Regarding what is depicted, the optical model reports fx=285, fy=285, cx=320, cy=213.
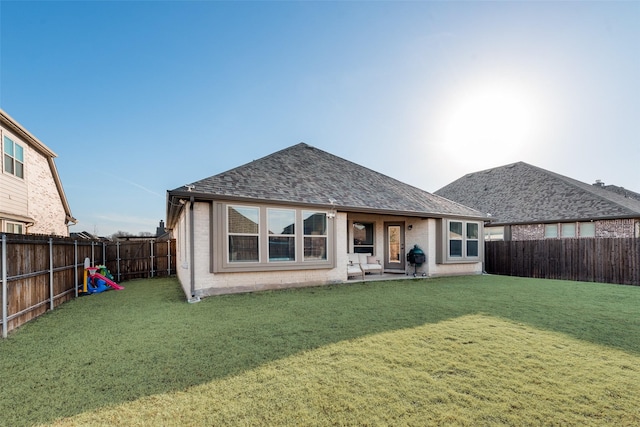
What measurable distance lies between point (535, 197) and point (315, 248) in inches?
610

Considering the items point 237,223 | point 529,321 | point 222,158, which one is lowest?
point 529,321

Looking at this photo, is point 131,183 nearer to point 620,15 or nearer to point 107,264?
point 107,264

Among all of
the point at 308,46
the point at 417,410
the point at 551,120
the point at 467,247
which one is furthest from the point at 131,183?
the point at 551,120

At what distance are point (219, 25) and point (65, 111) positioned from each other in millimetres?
8459

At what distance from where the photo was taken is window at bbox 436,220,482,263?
1187cm

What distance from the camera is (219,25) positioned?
400 inches

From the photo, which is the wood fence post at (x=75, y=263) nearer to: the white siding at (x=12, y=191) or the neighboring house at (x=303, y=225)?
the neighboring house at (x=303, y=225)

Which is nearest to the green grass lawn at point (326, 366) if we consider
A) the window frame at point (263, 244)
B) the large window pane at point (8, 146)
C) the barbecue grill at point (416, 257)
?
the window frame at point (263, 244)

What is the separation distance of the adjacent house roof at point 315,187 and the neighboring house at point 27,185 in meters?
4.94

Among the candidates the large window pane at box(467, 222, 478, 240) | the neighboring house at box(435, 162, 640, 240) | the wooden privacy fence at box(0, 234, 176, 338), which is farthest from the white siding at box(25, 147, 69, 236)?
the neighboring house at box(435, 162, 640, 240)

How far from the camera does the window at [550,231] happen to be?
15.4m

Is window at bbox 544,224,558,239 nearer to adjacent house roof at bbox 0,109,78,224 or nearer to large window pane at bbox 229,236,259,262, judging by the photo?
large window pane at bbox 229,236,259,262

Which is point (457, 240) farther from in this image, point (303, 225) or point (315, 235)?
point (303, 225)

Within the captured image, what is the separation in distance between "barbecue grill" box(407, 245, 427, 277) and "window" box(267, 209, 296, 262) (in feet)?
18.1
